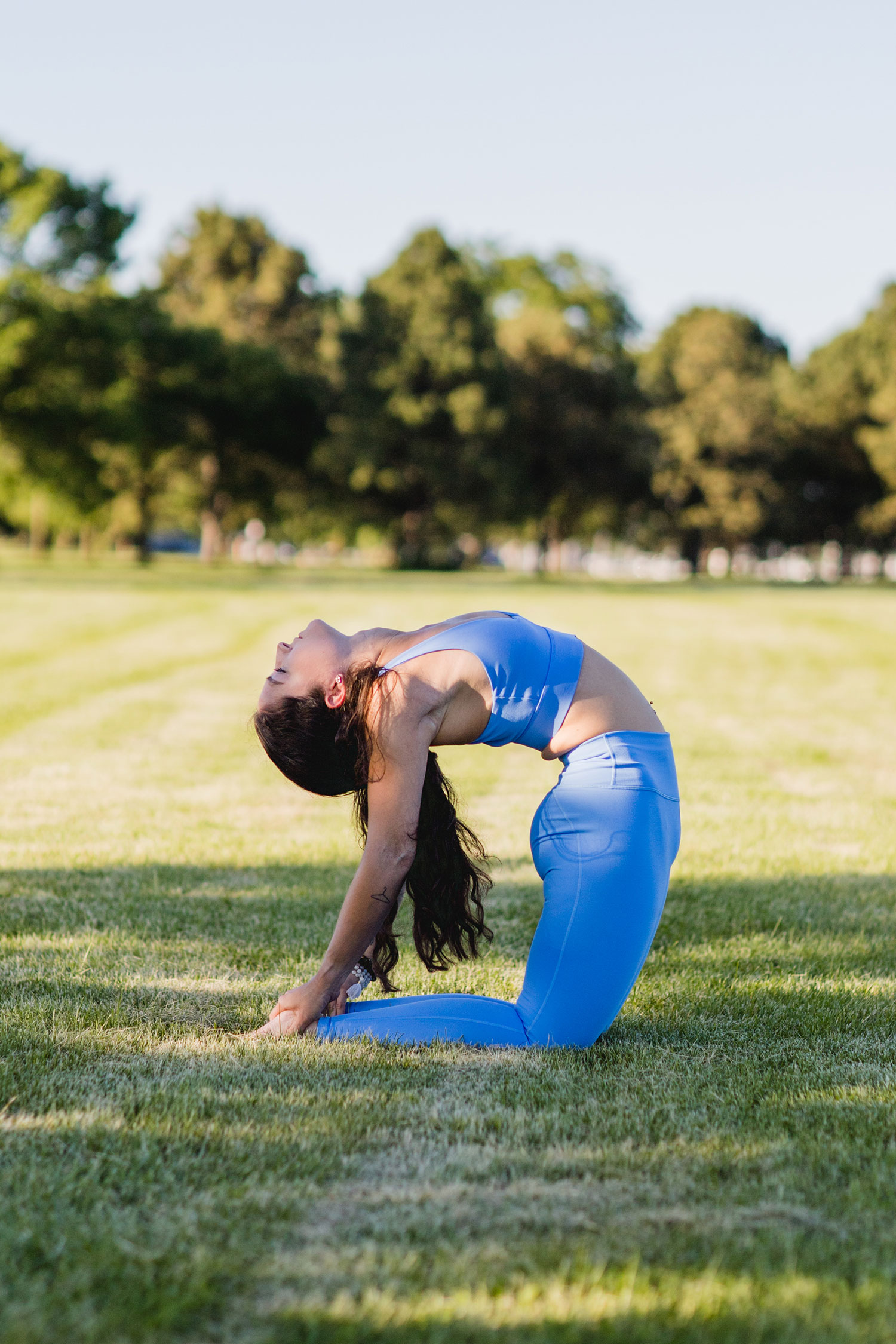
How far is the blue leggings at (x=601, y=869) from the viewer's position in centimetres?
355

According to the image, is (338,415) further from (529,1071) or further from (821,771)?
(529,1071)

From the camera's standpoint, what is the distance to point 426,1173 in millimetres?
2918

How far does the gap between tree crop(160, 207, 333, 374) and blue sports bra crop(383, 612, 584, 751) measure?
55.2 meters

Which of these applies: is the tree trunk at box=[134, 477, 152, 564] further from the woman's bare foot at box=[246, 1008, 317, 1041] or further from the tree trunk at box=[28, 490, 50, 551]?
the woman's bare foot at box=[246, 1008, 317, 1041]

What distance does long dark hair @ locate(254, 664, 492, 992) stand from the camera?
346cm

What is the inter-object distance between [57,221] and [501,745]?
146ft

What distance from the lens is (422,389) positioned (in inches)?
1997

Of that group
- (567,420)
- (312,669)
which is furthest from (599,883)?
(567,420)

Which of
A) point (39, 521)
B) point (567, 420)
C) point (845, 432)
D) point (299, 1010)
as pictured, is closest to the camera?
point (299, 1010)

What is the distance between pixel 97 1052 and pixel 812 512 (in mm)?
67246

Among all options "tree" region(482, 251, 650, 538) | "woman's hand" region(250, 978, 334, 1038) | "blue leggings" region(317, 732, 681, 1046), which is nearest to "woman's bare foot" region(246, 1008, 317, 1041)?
"woman's hand" region(250, 978, 334, 1038)

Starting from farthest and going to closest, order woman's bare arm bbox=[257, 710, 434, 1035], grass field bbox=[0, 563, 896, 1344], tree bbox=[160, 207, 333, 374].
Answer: tree bbox=[160, 207, 333, 374]
woman's bare arm bbox=[257, 710, 434, 1035]
grass field bbox=[0, 563, 896, 1344]

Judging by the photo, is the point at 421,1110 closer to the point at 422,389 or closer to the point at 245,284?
the point at 422,389

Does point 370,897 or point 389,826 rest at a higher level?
point 389,826
